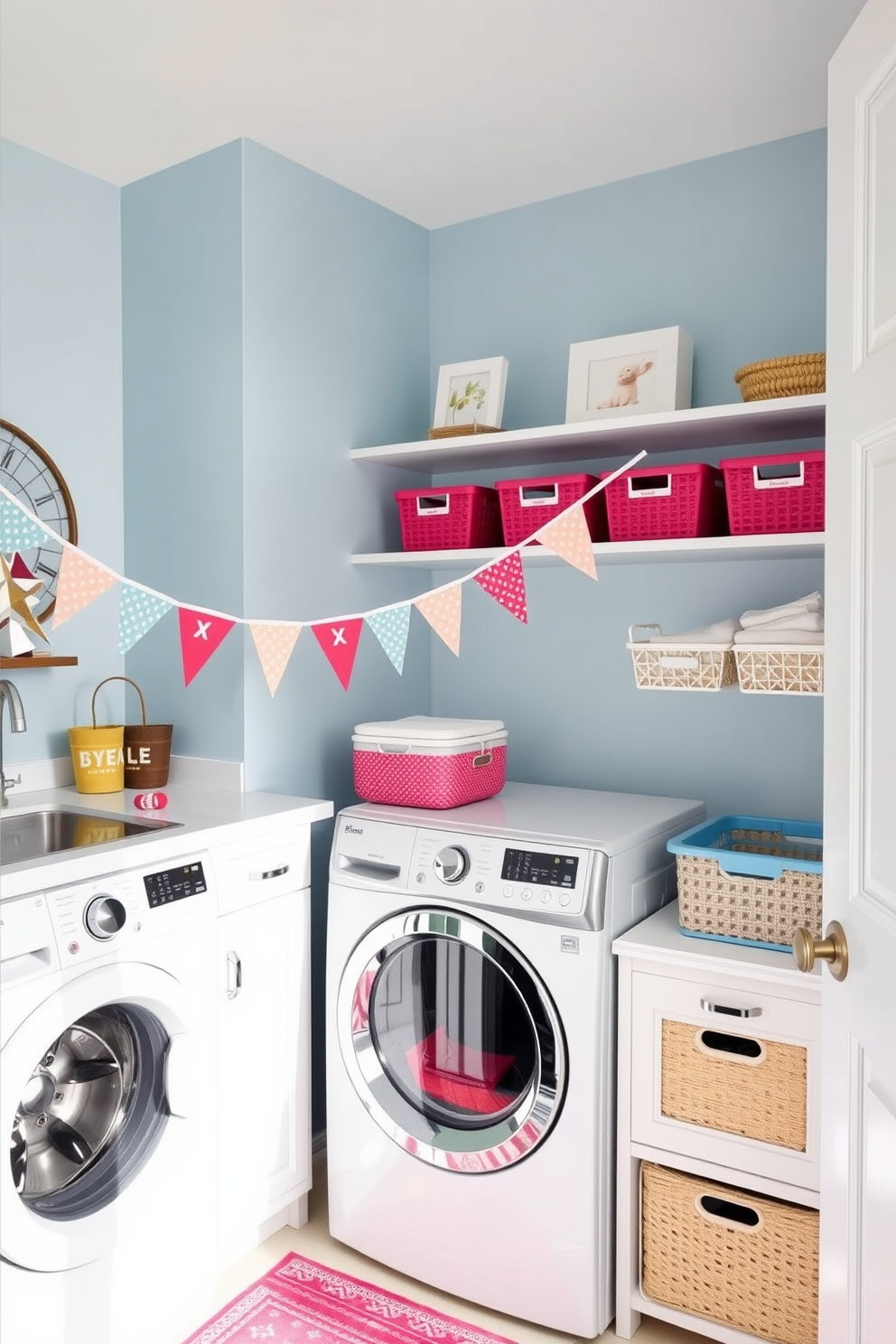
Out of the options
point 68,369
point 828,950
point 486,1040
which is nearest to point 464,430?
point 68,369

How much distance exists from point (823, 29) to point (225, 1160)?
255 cm

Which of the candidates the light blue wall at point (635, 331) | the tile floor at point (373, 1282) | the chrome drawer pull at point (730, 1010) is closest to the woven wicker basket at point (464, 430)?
the light blue wall at point (635, 331)

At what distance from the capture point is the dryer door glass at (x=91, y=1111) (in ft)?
6.12

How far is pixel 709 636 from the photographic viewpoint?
2.22 meters

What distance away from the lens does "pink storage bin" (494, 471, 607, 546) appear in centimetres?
245

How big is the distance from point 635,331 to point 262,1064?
6.59 ft

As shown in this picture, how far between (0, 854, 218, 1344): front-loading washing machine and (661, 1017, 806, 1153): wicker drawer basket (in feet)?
3.03

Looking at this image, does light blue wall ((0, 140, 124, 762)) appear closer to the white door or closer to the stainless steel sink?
the stainless steel sink

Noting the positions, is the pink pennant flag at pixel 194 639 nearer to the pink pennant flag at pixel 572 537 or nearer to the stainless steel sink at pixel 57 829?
the stainless steel sink at pixel 57 829

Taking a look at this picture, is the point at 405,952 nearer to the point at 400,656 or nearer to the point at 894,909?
the point at 400,656

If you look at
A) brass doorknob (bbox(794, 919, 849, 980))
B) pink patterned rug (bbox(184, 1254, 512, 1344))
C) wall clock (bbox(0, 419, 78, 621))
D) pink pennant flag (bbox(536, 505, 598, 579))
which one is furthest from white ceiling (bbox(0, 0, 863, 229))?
pink patterned rug (bbox(184, 1254, 512, 1344))

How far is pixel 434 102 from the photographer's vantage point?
7.62ft

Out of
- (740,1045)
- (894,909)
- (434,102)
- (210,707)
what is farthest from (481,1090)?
(434,102)

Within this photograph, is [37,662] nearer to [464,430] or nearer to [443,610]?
[443,610]
